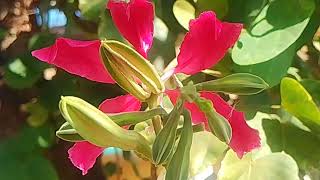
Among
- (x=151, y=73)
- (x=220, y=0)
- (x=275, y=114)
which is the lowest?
(x=275, y=114)

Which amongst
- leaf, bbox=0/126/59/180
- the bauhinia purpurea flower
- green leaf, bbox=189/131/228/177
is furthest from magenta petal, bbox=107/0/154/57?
leaf, bbox=0/126/59/180

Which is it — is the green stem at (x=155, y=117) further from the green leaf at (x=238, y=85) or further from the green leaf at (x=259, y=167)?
the green leaf at (x=259, y=167)

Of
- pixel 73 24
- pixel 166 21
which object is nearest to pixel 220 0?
pixel 166 21

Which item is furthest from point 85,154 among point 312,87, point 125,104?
point 312,87

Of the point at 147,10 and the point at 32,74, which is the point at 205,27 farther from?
the point at 32,74

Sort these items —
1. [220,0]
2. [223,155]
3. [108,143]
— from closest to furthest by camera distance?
1. [108,143]
2. [223,155]
3. [220,0]

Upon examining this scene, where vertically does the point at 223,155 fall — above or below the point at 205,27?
below

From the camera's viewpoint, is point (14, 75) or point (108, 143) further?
point (14, 75)
